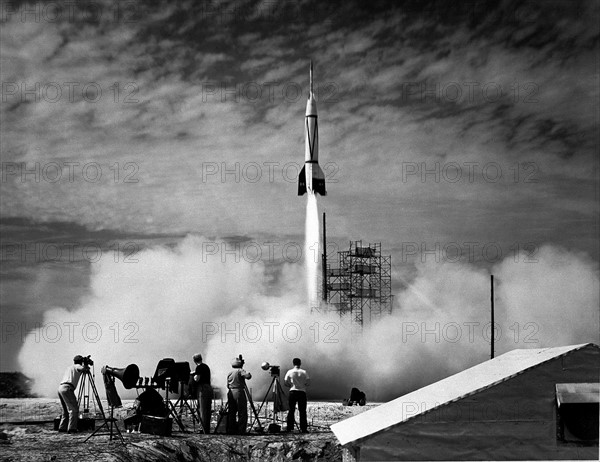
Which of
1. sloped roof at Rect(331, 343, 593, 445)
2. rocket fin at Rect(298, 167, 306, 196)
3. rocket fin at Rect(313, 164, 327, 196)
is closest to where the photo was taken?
sloped roof at Rect(331, 343, 593, 445)

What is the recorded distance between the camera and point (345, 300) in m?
41.8

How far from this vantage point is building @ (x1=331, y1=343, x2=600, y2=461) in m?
9.35

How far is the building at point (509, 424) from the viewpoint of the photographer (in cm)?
935

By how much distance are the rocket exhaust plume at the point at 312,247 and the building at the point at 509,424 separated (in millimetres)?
→ 27832

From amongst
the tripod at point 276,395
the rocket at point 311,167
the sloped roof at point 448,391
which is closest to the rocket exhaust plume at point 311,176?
the rocket at point 311,167

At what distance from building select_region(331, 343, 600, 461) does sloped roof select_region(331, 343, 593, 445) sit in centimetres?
4

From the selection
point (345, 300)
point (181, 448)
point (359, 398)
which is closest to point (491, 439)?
point (181, 448)

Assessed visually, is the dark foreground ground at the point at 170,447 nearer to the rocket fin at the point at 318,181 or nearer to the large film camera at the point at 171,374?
the large film camera at the point at 171,374

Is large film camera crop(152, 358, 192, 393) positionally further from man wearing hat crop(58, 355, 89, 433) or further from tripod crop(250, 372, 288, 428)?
tripod crop(250, 372, 288, 428)

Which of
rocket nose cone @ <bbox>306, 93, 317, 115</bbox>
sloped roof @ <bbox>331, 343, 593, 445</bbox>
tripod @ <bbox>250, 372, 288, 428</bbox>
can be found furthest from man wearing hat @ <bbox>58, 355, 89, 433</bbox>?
rocket nose cone @ <bbox>306, 93, 317, 115</bbox>

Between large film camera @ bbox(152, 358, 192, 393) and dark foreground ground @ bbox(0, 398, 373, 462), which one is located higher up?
large film camera @ bbox(152, 358, 192, 393)

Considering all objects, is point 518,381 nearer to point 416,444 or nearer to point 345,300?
point 416,444

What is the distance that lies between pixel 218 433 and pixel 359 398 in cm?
1533

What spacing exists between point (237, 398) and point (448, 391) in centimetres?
755
